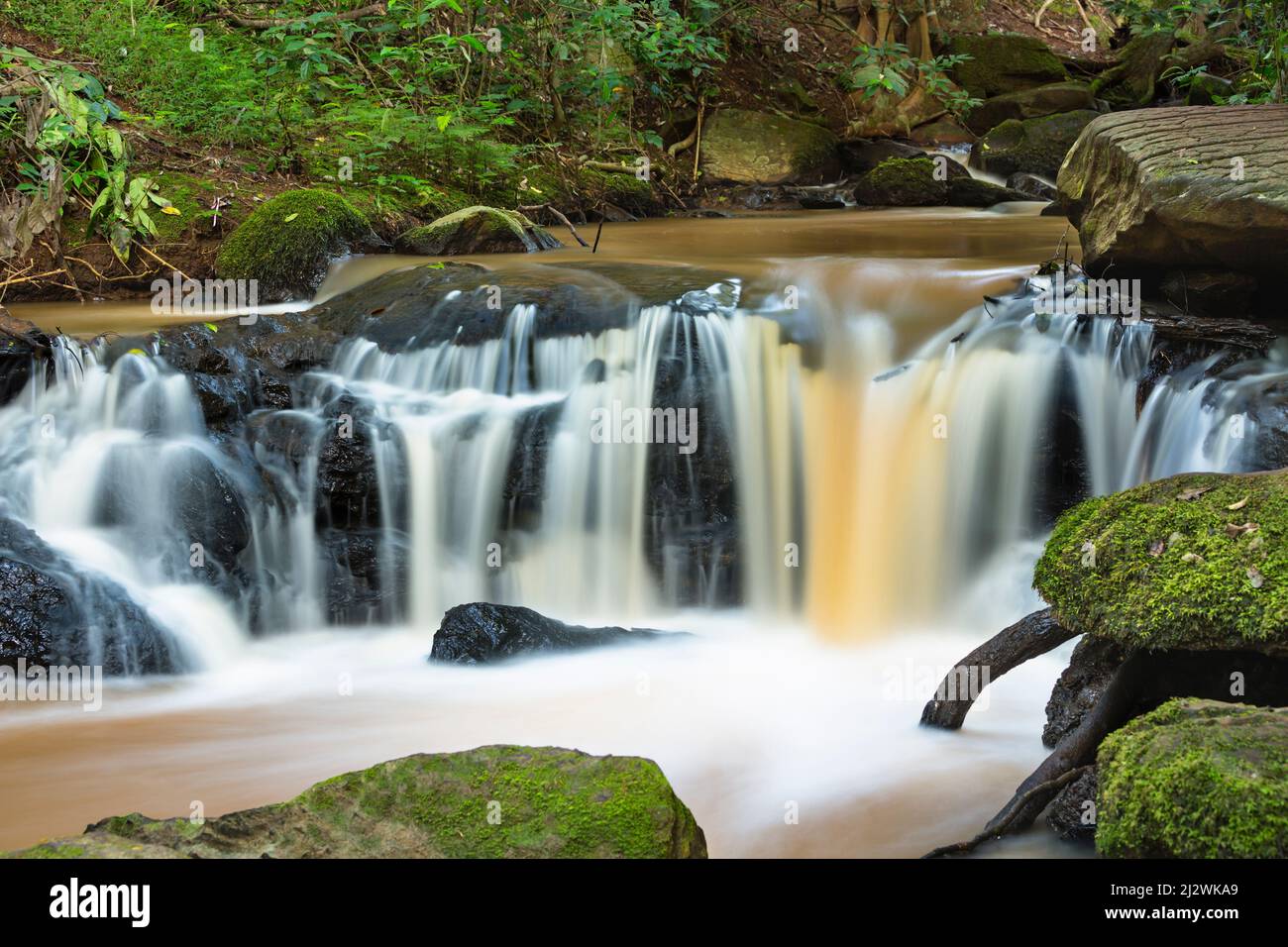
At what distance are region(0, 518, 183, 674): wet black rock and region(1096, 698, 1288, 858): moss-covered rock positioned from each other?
4347mm

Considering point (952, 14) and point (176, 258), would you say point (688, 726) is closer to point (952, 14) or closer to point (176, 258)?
point (176, 258)

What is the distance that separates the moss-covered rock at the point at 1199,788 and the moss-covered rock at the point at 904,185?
1040 centimetres

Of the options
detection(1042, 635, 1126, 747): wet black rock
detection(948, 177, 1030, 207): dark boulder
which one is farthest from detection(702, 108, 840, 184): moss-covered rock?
detection(1042, 635, 1126, 747): wet black rock

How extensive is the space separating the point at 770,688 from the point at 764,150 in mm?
9957

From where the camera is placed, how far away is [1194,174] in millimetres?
5910

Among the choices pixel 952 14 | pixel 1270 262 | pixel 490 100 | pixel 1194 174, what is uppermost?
pixel 952 14

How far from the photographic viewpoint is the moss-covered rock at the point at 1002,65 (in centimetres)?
1695

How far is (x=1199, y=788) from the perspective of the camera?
2654 mm

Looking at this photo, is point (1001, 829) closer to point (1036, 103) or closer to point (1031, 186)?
point (1031, 186)

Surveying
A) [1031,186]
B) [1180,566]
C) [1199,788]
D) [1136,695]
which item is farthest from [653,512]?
[1031,186]

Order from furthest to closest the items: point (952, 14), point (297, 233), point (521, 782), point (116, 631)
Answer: point (952, 14)
point (297, 233)
point (116, 631)
point (521, 782)

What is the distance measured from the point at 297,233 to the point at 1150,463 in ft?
20.1

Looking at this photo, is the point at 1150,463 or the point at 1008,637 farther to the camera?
the point at 1150,463

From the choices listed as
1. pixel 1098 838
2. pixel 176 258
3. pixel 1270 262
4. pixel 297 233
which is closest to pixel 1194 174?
pixel 1270 262
